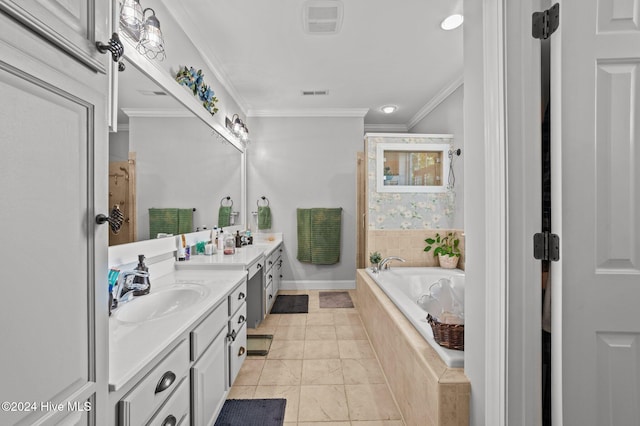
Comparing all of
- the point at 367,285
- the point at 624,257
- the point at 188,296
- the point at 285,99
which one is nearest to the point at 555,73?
the point at 624,257

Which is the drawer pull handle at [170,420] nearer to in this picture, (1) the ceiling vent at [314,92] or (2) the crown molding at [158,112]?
(2) the crown molding at [158,112]

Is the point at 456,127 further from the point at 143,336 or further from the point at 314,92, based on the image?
the point at 143,336

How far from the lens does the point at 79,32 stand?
0.64 metres

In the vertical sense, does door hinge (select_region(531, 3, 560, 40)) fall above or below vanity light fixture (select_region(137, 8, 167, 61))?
below

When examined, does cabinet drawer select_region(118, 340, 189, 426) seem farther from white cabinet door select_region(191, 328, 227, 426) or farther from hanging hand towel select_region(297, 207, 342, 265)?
hanging hand towel select_region(297, 207, 342, 265)

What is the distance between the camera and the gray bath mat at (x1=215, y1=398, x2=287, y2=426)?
163 centimetres

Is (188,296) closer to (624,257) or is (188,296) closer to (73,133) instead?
(73,133)

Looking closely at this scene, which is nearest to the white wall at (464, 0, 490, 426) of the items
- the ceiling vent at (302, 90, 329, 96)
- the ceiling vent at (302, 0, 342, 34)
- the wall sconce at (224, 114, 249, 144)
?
the ceiling vent at (302, 0, 342, 34)

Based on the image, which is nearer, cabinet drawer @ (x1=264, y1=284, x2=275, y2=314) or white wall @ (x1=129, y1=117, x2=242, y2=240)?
white wall @ (x1=129, y1=117, x2=242, y2=240)

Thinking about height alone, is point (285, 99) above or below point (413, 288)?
above

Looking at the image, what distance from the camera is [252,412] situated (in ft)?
5.62

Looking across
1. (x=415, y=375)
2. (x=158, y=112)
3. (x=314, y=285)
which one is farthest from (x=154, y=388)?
(x=314, y=285)

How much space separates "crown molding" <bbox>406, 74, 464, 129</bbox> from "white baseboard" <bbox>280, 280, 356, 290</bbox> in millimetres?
2695

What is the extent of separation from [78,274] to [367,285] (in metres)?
2.48
